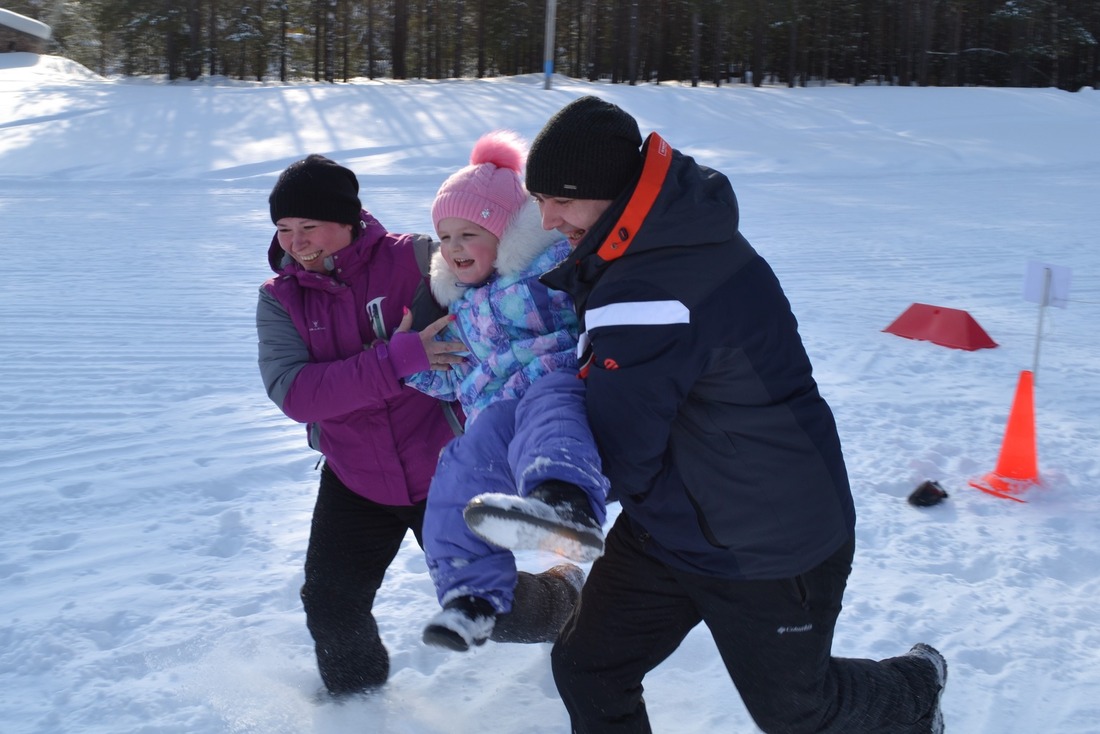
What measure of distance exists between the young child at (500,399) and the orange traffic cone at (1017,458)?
2.73 meters

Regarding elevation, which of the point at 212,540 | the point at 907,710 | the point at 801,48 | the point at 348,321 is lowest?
the point at 212,540

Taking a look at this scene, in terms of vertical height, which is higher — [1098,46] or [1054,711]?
[1098,46]

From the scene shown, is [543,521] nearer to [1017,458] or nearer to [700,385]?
[700,385]

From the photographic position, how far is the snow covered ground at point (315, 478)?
3160 millimetres

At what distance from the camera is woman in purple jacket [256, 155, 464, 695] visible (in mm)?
2807

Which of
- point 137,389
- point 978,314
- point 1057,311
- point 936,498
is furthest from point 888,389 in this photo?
point 137,389

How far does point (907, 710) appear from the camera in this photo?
2.50 meters

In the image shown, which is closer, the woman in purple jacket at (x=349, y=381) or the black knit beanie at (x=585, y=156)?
the black knit beanie at (x=585, y=156)

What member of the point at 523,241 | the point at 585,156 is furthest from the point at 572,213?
the point at 523,241

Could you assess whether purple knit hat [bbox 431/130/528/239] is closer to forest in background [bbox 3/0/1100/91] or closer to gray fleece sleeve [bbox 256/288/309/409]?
gray fleece sleeve [bbox 256/288/309/409]

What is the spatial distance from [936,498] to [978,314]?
354cm

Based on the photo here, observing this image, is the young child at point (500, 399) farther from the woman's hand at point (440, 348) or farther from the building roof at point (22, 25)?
the building roof at point (22, 25)

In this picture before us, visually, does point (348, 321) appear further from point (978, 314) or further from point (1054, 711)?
point (978, 314)

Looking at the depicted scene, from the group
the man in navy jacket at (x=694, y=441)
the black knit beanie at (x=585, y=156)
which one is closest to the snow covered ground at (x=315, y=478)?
the man in navy jacket at (x=694, y=441)
